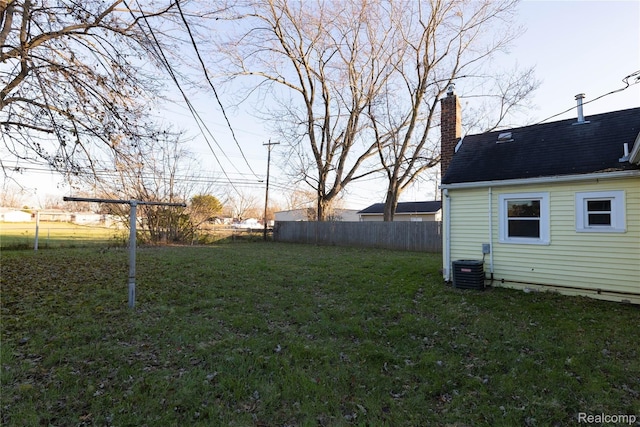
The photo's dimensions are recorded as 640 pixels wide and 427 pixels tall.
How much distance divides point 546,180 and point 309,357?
653cm

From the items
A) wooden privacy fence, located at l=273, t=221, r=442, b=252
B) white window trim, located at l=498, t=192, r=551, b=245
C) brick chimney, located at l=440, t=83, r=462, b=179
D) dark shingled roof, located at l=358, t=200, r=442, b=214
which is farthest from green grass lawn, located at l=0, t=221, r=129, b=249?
dark shingled roof, located at l=358, t=200, r=442, b=214

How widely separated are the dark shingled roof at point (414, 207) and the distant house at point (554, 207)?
2307 cm

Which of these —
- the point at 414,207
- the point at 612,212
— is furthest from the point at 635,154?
the point at 414,207

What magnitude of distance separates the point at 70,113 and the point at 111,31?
218 cm

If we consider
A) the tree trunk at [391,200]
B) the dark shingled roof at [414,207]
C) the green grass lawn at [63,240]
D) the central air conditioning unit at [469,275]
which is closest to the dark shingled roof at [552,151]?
the central air conditioning unit at [469,275]

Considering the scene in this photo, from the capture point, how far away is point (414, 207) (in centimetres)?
3388

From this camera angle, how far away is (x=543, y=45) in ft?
33.4

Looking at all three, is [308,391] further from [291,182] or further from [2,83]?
[291,182]

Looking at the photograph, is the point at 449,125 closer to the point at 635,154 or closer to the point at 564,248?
the point at 564,248

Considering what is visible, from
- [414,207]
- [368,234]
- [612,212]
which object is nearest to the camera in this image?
A: [612,212]

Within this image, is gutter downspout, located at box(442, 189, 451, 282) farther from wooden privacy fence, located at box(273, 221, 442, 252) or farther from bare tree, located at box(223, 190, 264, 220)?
bare tree, located at box(223, 190, 264, 220)

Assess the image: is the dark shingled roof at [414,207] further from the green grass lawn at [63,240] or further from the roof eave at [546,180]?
the green grass lawn at [63,240]

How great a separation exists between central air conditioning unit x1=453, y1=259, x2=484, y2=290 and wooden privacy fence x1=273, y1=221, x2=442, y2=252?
356 inches

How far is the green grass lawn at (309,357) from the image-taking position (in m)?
3.09
